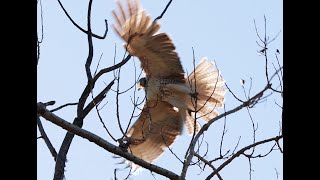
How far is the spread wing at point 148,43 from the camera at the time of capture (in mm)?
5098

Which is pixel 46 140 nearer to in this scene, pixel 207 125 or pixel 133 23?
pixel 207 125

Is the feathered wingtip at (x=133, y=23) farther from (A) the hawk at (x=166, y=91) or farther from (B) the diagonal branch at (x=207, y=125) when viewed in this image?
(B) the diagonal branch at (x=207, y=125)

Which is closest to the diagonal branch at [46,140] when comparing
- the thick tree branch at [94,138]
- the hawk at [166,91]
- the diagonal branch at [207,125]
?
the thick tree branch at [94,138]

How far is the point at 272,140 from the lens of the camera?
2.60 metres

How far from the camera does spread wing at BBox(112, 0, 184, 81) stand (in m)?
5.10

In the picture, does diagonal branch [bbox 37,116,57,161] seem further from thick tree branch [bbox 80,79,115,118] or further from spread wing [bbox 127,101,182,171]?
spread wing [bbox 127,101,182,171]

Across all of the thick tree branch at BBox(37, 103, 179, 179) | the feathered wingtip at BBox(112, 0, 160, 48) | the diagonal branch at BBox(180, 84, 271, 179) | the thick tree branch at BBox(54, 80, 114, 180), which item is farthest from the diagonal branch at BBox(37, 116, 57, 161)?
the feathered wingtip at BBox(112, 0, 160, 48)

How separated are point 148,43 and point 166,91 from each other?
0.58m
